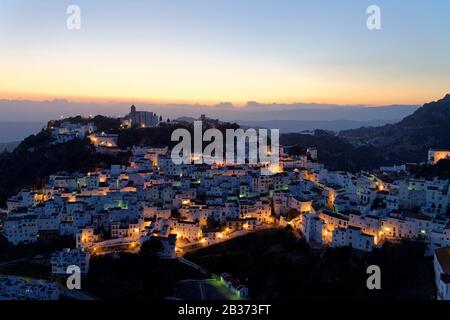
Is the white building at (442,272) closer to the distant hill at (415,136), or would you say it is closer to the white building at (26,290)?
the white building at (26,290)

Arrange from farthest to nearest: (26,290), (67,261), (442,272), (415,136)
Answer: (415,136), (67,261), (26,290), (442,272)

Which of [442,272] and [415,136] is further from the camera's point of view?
[415,136]

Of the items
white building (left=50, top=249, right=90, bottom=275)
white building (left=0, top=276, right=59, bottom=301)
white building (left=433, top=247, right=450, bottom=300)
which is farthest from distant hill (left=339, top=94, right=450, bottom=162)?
white building (left=0, top=276, right=59, bottom=301)

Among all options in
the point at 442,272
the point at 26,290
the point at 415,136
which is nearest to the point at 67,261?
the point at 26,290

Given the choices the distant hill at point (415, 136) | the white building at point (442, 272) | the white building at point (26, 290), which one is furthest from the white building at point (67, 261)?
the distant hill at point (415, 136)

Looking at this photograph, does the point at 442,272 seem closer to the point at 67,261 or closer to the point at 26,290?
the point at 67,261

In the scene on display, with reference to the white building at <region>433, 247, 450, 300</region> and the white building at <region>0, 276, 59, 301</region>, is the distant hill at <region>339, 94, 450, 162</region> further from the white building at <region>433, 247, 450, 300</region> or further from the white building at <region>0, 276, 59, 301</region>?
the white building at <region>0, 276, 59, 301</region>

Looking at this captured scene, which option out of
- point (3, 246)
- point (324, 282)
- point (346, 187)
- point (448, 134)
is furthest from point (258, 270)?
point (448, 134)
